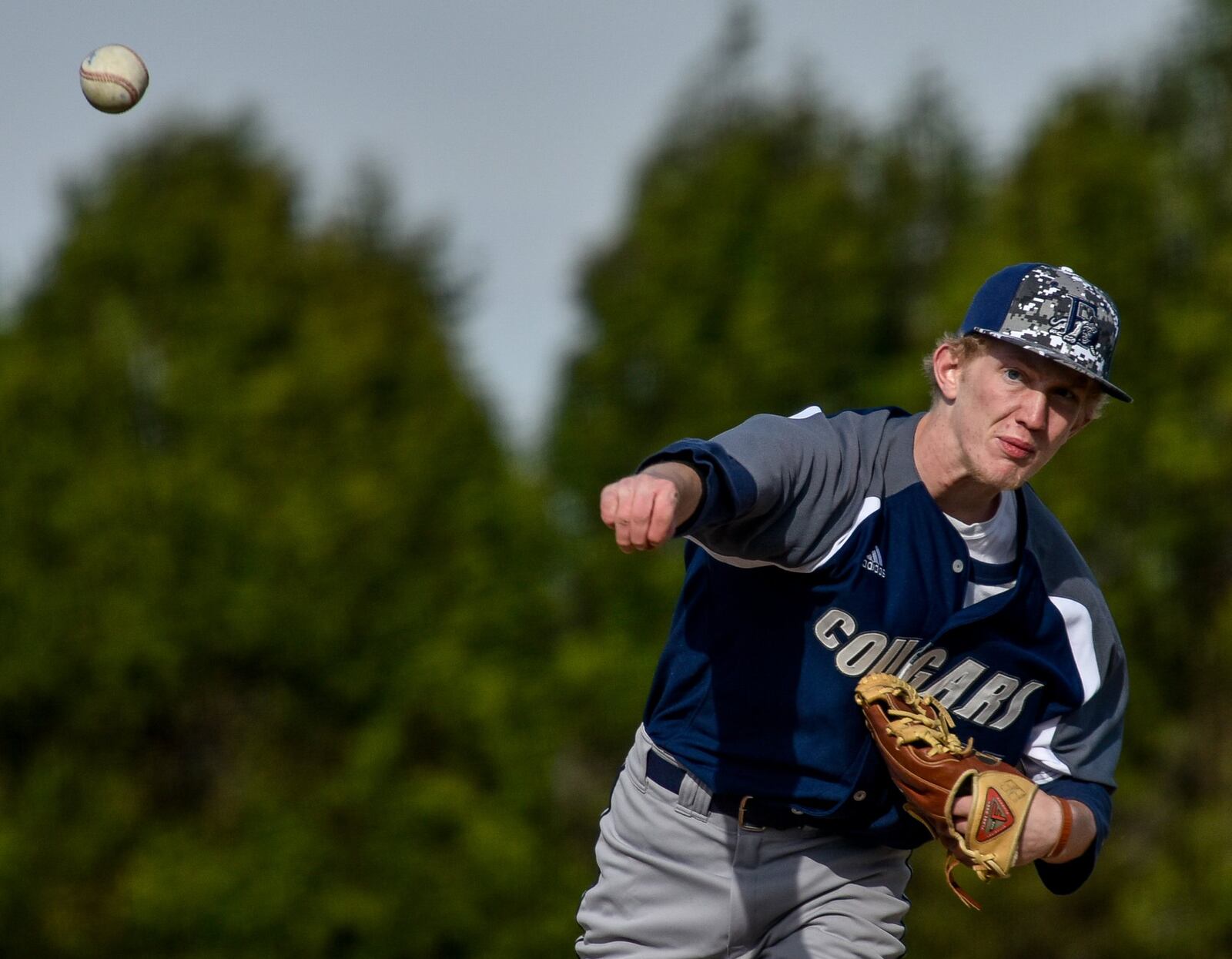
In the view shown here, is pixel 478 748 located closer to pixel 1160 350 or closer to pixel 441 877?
pixel 441 877

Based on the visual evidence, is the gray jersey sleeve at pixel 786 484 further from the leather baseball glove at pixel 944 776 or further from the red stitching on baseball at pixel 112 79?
the red stitching on baseball at pixel 112 79

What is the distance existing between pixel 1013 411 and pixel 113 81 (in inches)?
Result: 127

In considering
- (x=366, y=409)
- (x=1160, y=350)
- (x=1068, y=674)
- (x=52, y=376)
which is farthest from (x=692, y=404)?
(x=1068, y=674)

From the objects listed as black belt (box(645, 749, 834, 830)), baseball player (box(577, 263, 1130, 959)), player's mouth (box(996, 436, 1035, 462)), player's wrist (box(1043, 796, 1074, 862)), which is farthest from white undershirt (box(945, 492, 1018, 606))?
black belt (box(645, 749, 834, 830))

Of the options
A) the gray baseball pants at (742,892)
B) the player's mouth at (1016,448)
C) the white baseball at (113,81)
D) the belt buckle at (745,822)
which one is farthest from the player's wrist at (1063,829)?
the white baseball at (113,81)

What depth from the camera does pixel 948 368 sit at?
4.20 m

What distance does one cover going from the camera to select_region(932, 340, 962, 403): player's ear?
13.7 feet

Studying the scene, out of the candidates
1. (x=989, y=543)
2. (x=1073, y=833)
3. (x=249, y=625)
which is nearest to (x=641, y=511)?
(x=989, y=543)

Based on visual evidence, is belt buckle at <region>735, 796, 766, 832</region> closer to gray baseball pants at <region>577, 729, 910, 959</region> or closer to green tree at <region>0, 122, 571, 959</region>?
gray baseball pants at <region>577, 729, 910, 959</region>

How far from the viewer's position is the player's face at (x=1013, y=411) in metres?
4.03

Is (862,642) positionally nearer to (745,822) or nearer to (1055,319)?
(745,822)

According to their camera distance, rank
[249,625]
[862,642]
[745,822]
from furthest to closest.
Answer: [249,625]
[745,822]
[862,642]

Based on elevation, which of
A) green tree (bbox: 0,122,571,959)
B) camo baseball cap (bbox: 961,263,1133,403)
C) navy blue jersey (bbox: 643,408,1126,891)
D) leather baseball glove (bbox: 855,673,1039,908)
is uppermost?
green tree (bbox: 0,122,571,959)

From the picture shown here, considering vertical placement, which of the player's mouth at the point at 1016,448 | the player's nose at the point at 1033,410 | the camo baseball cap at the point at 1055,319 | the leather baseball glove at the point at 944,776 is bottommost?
the leather baseball glove at the point at 944,776
